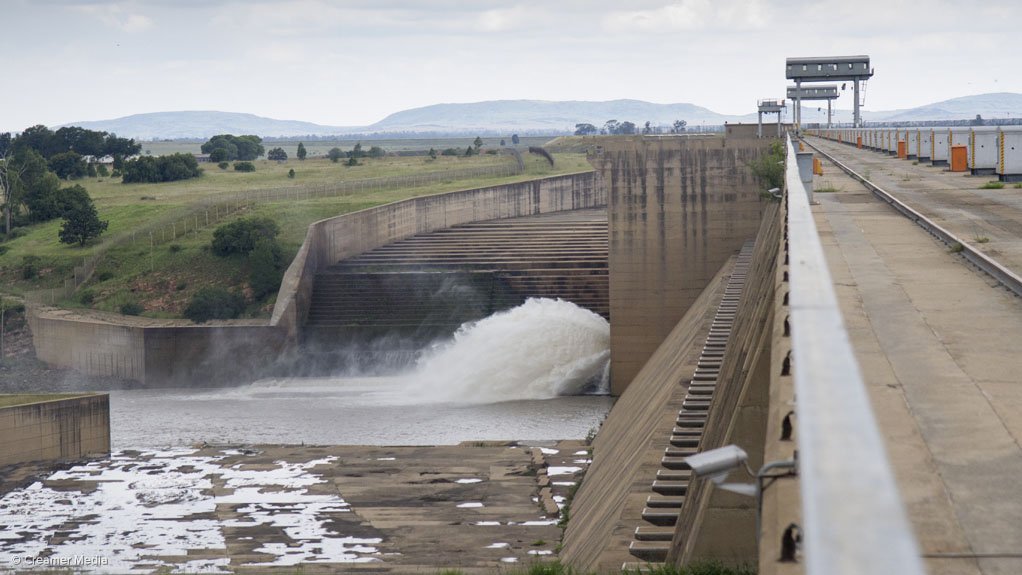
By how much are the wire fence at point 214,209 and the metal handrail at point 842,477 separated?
2028 inches

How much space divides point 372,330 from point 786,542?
43.3 metres

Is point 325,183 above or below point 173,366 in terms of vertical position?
above

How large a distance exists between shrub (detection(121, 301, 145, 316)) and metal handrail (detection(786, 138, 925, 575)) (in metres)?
48.9

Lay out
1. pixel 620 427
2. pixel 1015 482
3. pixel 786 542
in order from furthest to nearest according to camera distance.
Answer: pixel 620 427 → pixel 1015 482 → pixel 786 542

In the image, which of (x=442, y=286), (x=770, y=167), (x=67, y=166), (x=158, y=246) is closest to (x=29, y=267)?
(x=158, y=246)

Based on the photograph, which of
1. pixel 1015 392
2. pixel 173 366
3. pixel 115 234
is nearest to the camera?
pixel 1015 392

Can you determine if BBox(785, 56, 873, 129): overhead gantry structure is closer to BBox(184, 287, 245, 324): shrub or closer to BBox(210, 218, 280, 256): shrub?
BBox(210, 218, 280, 256): shrub

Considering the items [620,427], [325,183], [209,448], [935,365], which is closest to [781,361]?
[935,365]

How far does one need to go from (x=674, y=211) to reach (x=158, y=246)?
26.3 m

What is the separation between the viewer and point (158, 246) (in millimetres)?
55969

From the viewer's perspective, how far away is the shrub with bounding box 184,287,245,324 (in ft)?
159

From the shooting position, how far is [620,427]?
82.0 ft

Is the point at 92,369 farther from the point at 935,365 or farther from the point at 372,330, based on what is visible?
the point at 935,365

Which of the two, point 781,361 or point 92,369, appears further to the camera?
point 92,369
